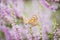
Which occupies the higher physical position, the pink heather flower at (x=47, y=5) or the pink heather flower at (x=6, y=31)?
the pink heather flower at (x=47, y=5)

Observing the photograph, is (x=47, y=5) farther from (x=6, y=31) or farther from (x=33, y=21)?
(x=6, y=31)

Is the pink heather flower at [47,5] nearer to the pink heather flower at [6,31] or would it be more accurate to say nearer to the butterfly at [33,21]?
the butterfly at [33,21]

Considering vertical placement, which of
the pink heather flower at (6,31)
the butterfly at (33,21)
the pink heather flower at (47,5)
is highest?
the pink heather flower at (47,5)

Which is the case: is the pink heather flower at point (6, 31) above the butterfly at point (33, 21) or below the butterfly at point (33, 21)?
below

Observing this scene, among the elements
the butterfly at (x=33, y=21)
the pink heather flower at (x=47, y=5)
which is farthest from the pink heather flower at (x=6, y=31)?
the pink heather flower at (x=47, y=5)

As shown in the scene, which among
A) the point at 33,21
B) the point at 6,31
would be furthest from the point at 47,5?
the point at 6,31

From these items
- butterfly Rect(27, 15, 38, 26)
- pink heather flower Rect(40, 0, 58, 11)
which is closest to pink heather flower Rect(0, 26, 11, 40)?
butterfly Rect(27, 15, 38, 26)

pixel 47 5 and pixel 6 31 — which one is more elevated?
pixel 47 5

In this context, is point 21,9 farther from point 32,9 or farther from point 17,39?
point 17,39

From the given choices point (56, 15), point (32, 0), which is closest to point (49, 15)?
point (56, 15)

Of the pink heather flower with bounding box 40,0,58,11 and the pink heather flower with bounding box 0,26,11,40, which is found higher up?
the pink heather flower with bounding box 40,0,58,11

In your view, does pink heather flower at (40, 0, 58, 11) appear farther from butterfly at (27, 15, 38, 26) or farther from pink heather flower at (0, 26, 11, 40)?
pink heather flower at (0, 26, 11, 40)
